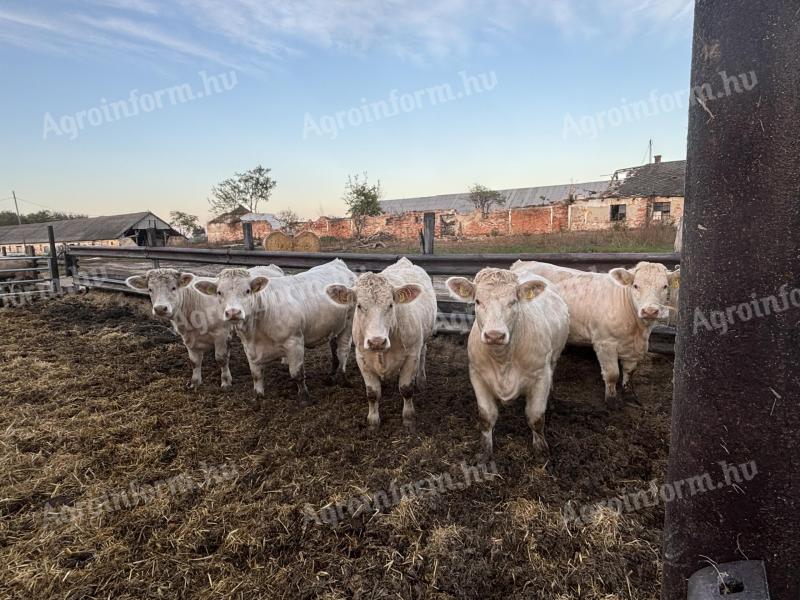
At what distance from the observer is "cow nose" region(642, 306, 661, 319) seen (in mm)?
3774

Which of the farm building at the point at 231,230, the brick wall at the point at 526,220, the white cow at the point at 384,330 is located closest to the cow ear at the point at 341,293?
the white cow at the point at 384,330

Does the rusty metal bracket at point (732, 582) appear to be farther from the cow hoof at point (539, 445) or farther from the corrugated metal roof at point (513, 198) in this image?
the corrugated metal roof at point (513, 198)

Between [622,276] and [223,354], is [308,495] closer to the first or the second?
[223,354]

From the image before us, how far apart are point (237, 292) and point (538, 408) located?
116 inches

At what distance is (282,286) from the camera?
4.91 m

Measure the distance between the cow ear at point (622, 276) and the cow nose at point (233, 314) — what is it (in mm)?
3540

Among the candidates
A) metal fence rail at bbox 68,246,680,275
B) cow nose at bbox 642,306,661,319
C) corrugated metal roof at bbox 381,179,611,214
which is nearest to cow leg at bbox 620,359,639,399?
cow nose at bbox 642,306,661,319

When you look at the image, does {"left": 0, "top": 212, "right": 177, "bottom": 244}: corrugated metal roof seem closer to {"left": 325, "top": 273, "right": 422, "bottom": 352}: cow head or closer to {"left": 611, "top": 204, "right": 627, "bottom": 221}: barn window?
{"left": 611, "top": 204, "right": 627, "bottom": 221}: barn window

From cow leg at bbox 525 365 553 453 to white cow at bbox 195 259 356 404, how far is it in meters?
2.20

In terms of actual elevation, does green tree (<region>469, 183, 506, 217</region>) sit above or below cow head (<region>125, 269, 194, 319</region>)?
above

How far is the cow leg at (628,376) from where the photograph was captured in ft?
13.9

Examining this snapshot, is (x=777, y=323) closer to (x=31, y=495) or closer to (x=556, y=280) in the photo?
(x=31, y=495)

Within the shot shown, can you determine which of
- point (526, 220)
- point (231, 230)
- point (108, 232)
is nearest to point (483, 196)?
point (526, 220)

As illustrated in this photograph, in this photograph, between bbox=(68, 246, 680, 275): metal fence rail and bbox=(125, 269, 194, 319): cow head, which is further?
bbox=(68, 246, 680, 275): metal fence rail
